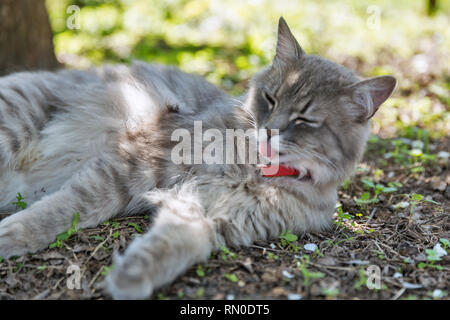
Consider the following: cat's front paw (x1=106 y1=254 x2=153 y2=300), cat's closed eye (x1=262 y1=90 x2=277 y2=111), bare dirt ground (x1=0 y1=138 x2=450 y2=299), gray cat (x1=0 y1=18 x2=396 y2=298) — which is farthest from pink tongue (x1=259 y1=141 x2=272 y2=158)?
cat's front paw (x1=106 y1=254 x2=153 y2=300)

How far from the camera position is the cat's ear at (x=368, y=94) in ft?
8.44

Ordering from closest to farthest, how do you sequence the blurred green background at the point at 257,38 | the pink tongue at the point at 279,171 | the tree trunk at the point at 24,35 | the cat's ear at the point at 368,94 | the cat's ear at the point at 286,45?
the cat's ear at the point at 368,94, the pink tongue at the point at 279,171, the cat's ear at the point at 286,45, the tree trunk at the point at 24,35, the blurred green background at the point at 257,38

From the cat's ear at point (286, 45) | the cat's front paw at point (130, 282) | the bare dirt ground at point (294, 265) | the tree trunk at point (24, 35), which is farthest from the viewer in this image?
the tree trunk at point (24, 35)

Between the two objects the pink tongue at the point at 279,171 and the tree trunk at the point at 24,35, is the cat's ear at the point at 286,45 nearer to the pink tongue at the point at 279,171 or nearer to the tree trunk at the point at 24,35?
the pink tongue at the point at 279,171

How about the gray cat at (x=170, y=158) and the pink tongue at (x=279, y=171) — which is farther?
the pink tongue at (x=279, y=171)

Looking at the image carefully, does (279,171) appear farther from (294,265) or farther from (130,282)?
(130,282)

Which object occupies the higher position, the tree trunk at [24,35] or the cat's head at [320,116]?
the tree trunk at [24,35]

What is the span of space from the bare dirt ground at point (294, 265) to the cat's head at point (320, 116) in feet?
1.62

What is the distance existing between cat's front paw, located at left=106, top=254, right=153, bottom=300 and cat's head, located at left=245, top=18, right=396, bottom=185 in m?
1.06

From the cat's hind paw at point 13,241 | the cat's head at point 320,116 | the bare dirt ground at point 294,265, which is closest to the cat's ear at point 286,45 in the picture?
the cat's head at point 320,116

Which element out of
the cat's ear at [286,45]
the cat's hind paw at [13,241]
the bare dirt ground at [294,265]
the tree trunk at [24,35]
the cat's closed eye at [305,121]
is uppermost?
the tree trunk at [24,35]

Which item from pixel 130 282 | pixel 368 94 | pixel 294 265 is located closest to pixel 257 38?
pixel 368 94

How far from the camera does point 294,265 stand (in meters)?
2.56

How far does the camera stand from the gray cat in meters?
2.59
